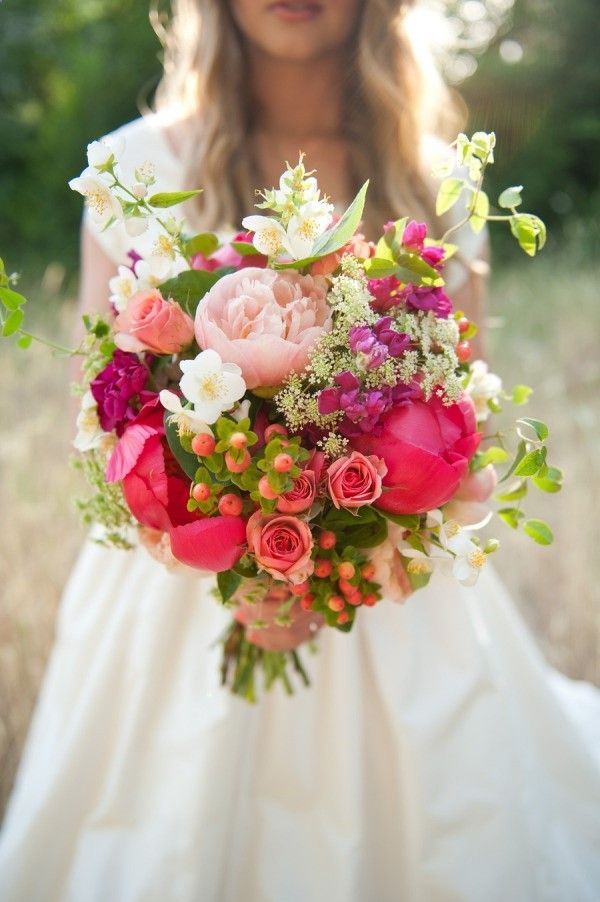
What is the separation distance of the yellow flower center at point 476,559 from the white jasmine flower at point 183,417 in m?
0.35

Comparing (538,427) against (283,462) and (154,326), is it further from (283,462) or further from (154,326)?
(154,326)

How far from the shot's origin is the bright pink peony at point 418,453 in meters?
0.97

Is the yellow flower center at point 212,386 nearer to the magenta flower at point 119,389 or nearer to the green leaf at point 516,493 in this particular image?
the magenta flower at point 119,389

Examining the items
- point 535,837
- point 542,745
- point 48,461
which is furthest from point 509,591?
point 48,461

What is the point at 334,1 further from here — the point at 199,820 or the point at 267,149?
the point at 199,820

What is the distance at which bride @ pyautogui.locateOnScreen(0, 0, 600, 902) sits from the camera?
1626 mm

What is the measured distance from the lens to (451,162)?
105 cm

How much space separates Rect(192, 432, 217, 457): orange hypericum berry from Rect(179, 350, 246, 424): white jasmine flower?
0.8 inches

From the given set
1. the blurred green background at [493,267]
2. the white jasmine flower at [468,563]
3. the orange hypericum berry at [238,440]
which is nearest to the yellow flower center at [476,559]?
the white jasmine flower at [468,563]

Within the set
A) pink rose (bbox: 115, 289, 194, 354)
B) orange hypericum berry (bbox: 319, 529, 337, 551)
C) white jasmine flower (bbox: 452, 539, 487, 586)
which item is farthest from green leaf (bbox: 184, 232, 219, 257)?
white jasmine flower (bbox: 452, 539, 487, 586)

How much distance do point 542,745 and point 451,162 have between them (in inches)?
54.0

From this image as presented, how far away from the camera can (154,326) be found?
1.02m

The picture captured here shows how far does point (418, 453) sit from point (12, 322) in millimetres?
523

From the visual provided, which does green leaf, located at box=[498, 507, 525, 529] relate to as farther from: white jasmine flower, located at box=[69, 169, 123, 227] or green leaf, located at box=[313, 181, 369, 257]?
white jasmine flower, located at box=[69, 169, 123, 227]
